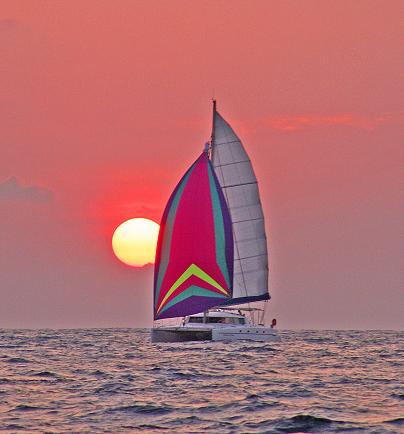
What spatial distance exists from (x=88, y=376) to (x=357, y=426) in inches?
631

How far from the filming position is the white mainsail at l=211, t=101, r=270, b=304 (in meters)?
65.7

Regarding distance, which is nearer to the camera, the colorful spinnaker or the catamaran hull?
the catamaran hull

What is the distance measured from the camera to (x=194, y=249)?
61281 millimetres

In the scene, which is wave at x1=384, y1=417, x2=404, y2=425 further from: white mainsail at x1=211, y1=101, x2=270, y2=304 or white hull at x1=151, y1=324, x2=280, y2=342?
white mainsail at x1=211, y1=101, x2=270, y2=304

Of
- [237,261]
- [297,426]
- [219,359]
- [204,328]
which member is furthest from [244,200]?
[297,426]

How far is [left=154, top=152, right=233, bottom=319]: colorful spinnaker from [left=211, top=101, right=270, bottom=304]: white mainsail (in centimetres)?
318

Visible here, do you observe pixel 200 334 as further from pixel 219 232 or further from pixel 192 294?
pixel 219 232

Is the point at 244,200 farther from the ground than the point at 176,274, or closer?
farther from the ground

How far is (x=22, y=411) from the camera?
28703 millimetres

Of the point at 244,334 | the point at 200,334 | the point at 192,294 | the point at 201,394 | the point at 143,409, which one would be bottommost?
the point at 143,409

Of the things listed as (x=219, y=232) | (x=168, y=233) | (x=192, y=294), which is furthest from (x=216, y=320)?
(x=168, y=233)

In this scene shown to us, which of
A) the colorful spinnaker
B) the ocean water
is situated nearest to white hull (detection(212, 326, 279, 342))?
the colorful spinnaker

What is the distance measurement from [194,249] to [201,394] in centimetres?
2839

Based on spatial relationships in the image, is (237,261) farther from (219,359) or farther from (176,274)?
(219,359)
